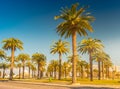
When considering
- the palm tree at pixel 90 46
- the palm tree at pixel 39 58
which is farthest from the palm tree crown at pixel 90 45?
the palm tree at pixel 39 58

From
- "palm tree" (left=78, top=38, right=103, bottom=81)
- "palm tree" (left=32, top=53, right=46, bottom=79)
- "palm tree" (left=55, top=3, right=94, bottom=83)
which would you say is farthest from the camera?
"palm tree" (left=32, top=53, right=46, bottom=79)

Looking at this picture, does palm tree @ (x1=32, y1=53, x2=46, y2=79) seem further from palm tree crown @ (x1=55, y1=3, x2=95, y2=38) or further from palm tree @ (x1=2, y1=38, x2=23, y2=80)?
palm tree crown @ (x1=55, y1=3, x2=95, y2=38)

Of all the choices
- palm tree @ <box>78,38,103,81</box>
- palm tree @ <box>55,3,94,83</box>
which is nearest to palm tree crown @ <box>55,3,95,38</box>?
palm tree @ <box>55,3,94,83</box>

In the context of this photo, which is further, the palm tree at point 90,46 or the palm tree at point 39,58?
the palm tree at point 39,58

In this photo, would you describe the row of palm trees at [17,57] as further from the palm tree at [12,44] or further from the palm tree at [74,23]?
the palm tree at [74,23]

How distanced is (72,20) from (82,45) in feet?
96.8

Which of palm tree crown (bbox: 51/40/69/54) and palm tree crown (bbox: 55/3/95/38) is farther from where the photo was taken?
palm tree crown (bbox: 51/40/69/54)

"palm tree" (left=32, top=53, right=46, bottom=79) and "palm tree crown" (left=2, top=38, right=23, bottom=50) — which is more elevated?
"palm tree crown" (left=2, top=38, right=23, bottom=50)

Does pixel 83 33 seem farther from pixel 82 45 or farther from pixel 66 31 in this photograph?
pixel 82 45

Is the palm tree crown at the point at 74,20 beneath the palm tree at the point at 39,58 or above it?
above

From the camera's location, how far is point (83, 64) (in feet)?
313

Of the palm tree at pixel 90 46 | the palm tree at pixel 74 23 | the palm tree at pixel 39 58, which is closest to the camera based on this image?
the palm tree at pixel 74 23

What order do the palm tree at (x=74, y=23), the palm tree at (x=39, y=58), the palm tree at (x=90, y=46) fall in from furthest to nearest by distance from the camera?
the palm tree at (x=39, y=58)
the palm tree at (x=90, y=46)
the palm tree at (x=74, y=23)

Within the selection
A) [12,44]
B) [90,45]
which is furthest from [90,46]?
[12,44]
